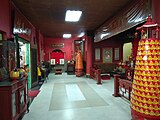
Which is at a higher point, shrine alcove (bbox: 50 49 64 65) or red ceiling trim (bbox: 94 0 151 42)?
red ceiling trim (bbox: 94 0 151 42)

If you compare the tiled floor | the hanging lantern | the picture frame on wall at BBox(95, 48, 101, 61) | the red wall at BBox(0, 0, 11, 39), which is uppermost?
the red wall at BBox(0, 0, 11, 39)

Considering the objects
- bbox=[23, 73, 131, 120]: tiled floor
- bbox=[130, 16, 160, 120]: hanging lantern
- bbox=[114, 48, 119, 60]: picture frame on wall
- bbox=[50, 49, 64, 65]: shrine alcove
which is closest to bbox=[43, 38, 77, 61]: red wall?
bbox=[50, 49, 64, 65]: shrine alcove

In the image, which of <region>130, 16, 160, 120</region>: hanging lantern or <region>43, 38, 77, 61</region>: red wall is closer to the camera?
<region>130, 16, 160, 120</region>: hanging lantern

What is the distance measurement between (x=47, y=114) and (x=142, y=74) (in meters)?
2.50

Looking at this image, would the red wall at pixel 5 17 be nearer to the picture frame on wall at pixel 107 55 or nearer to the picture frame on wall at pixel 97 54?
the picture frame on wall at pixel 97 54

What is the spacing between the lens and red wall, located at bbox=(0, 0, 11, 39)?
10.5ft

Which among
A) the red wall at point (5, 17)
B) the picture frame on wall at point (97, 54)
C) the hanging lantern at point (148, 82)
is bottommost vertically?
the hanging lantern at point (148, 82)

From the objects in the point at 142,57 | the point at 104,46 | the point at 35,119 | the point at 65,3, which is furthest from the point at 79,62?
the point at 142,57

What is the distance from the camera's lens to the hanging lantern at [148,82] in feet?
7.68

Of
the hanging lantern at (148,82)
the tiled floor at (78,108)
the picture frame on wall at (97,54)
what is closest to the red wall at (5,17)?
the tiled floor at (78,108)

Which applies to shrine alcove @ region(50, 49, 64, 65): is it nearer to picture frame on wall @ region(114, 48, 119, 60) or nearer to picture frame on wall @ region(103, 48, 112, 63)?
picture frame on wall @ region(103, 48, 112, 63)

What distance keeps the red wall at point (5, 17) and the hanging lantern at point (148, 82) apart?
119 inches

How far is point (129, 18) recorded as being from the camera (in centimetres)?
399

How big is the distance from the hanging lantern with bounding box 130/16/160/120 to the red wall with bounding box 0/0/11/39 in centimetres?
302
